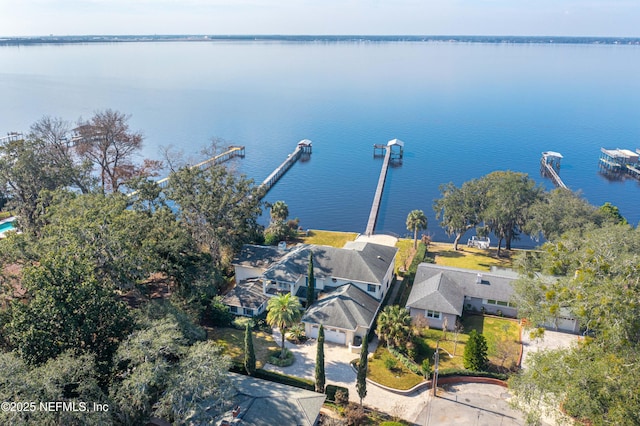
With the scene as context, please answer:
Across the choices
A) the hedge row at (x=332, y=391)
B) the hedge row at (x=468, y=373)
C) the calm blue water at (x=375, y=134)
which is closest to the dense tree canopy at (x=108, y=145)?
the calm blue water at (x=375, y=134)

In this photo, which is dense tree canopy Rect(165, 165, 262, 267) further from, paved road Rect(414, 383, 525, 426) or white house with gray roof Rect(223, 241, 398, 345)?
paved road Rect(414, 383, 525, 426)

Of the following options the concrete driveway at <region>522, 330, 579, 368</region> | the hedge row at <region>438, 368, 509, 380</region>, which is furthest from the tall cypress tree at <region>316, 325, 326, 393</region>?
the concrete driveway at <region>522, 330, 579, 368</region>

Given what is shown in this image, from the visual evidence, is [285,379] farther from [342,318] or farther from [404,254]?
[404,254]

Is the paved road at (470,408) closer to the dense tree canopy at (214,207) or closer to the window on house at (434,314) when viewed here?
the window on house at (434,314)

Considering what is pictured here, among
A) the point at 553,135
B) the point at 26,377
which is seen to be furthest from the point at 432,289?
the point at 553,135

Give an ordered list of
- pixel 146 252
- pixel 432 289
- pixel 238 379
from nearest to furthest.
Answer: pixel 238 379 < pixel 146 252 < pixel 432 289

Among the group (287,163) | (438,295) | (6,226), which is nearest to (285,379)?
(438,295)

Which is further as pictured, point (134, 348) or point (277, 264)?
point (277, 264)

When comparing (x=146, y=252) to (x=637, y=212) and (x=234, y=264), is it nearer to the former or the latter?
(x=234, y=264)
